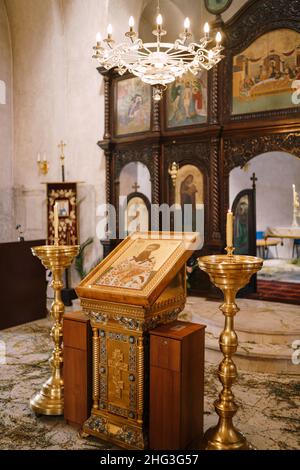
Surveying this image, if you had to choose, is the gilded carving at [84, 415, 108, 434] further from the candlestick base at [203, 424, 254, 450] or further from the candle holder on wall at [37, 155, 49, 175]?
the candle holder on wall at [37, 155, 49, 175]

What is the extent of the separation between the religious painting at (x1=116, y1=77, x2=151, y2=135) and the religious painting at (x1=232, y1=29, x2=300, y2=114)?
67.2 inches

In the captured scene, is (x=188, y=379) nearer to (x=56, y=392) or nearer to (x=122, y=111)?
(x=56, y=392)

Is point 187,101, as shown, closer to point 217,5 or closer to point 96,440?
point 217,5

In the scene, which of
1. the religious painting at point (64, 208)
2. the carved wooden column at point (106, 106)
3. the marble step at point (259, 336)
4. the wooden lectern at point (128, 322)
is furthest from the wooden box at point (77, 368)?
the carved wooden column at point (106, 106)

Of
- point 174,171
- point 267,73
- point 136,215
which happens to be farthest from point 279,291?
point 267,73

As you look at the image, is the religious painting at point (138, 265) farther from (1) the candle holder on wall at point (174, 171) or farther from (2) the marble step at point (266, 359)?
(1) the candle holder on wall at point (174, 171)

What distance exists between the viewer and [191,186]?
7.06 metres

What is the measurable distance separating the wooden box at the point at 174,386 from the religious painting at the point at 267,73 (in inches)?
180

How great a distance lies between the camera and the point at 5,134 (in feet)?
30.2

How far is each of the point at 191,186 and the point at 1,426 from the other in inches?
190

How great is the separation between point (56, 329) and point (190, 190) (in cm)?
419

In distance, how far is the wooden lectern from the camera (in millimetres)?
2689

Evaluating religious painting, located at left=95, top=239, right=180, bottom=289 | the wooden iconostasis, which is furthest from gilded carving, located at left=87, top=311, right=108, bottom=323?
the wooden iconostasis

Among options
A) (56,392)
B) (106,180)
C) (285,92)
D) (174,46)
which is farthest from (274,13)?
(56,392)
